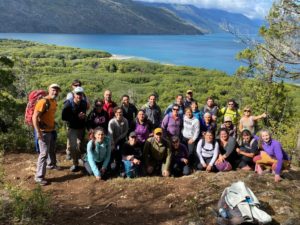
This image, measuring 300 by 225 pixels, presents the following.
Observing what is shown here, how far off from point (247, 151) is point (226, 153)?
382 mm

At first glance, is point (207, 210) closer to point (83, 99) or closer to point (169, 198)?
point (169, 198)

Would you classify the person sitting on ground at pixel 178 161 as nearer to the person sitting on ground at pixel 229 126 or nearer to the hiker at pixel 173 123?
the hiker at pixel 173 123

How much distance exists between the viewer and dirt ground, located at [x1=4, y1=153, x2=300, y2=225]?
15.6 feet

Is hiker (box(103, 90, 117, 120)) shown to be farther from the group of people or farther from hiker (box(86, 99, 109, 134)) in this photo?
hiker (box(86, 99, 109, 134))

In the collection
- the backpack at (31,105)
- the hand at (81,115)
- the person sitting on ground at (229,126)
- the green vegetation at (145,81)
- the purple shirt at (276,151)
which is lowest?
the green vegetation at (145,81)

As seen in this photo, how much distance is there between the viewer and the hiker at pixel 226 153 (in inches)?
265

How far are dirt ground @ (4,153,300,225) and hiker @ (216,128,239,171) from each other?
249 mm

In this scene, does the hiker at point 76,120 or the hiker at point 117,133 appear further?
the hiker at point 117,133

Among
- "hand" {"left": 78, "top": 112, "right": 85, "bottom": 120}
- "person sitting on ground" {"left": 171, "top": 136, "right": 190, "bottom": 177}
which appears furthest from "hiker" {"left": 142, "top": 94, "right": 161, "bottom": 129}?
"hand" {"left": 78, "top": 112, "right": 85, "bottom": 120}

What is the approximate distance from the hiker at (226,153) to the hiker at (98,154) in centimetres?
197

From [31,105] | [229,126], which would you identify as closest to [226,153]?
[229,126]

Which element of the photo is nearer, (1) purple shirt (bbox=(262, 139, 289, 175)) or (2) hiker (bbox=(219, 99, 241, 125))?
(1) purple shirt (bbox=(262, 139, 289, 175))

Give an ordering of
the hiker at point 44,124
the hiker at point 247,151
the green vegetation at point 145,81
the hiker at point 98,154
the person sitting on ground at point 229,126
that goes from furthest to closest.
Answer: the green vegetation at point 145,81, the person sitting on ground at point 229,126, the hiker at point 247,151, the hiker at point 98,154, the hiker at point 44,124

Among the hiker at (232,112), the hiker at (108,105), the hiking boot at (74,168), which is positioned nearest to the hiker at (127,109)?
the hiker at (108,105)
